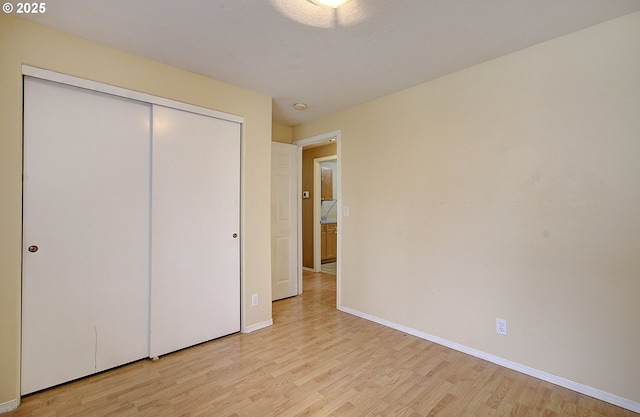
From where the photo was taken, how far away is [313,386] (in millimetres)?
1938

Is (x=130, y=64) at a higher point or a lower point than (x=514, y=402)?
higher

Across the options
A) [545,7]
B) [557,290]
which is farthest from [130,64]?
[557,290]

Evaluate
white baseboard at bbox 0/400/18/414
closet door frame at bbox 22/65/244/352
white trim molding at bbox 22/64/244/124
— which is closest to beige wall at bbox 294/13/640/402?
closet door frame at bbox 22/65/244/352

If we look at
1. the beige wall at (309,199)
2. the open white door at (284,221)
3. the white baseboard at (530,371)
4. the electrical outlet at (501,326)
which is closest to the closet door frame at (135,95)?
the open white door at (284,221)

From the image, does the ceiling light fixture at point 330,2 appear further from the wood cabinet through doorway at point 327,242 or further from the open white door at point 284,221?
the wood cabinet through doorway at point 327,242

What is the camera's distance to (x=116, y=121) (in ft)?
7.04

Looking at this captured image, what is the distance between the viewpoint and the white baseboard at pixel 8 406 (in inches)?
Answer: 66.2

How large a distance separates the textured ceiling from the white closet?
1.55 feet

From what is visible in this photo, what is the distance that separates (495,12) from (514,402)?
2.37m

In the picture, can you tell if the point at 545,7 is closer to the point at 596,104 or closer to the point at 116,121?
the point at 596,104

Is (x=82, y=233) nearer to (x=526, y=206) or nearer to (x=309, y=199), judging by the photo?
(x=526, y=206)

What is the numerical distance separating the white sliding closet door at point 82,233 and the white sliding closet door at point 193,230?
3.8 inches

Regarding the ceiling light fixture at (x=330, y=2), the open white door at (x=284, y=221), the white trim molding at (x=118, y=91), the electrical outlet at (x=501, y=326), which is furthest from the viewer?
the open white door at (x=284, y=221)

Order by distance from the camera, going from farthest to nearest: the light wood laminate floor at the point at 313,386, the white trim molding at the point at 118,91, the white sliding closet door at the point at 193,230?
the white sliding closet door at the point at 193,230, the white trim molding at the point at 118,91, the light wood laminate floor at the point at 313,386
